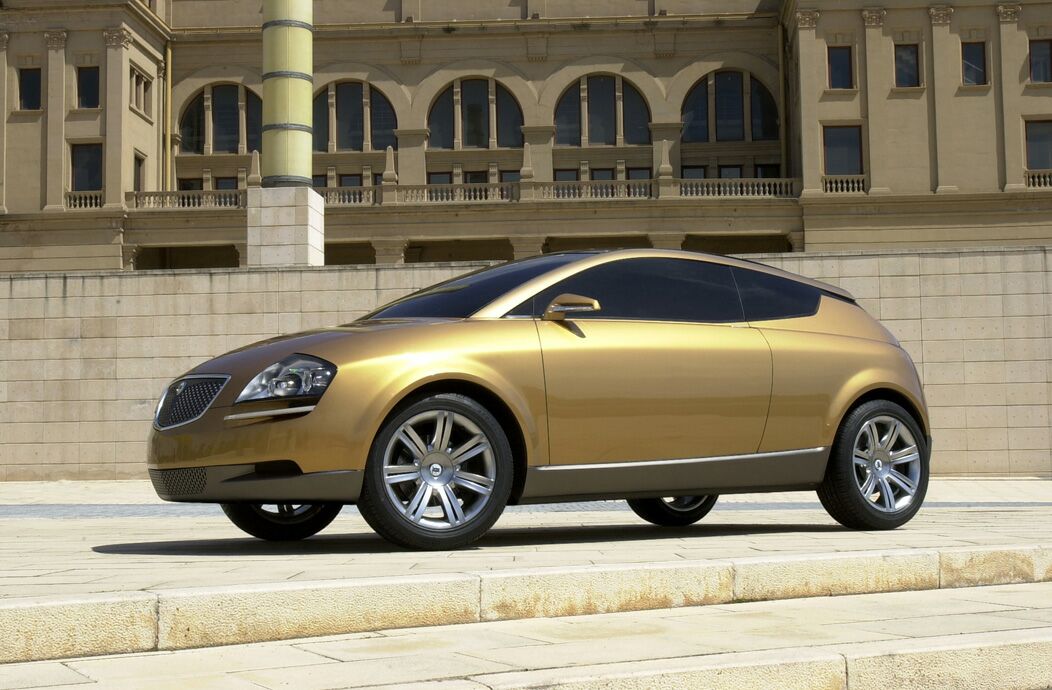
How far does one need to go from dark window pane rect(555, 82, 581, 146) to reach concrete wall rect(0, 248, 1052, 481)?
31.1m

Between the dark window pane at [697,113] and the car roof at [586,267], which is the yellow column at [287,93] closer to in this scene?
the car roof at [586,267]

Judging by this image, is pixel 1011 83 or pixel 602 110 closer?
pixel 1011 83

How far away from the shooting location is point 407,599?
4832mm

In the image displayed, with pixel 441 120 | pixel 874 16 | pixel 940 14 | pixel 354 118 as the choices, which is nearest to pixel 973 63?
pixel 940 14

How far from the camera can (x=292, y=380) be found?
6.14m

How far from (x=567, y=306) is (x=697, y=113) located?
4331 cm

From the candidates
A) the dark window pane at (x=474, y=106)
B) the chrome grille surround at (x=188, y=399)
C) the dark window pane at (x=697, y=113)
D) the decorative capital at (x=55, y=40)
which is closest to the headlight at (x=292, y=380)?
the chrome grille surround at (x=188, y=399)

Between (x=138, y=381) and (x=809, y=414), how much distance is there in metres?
13.5

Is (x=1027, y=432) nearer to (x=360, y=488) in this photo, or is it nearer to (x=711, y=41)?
(x=360, y=488)

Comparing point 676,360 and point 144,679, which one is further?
point 676,360

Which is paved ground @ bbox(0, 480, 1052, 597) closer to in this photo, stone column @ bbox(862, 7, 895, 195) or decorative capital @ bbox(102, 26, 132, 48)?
stone column @ bbox(862, 7, 895, 195)

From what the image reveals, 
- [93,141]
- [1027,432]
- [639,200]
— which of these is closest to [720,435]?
[1027,432]

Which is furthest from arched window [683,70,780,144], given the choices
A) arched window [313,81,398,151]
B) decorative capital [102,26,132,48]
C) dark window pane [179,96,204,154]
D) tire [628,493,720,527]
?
tire [628,493,720,527]

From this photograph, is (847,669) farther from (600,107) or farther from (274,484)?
(600,107)
